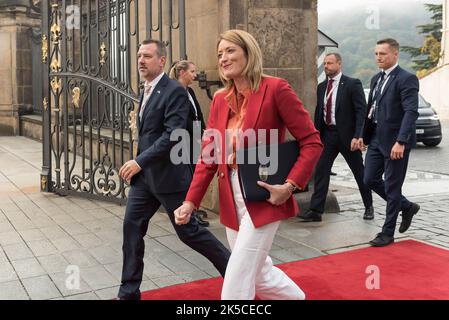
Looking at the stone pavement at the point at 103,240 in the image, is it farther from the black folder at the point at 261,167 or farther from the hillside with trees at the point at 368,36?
the hillside with trees at the point at 368,36

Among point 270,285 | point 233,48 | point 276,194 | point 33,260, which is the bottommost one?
point 33,260

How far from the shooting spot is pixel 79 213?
23.7ft

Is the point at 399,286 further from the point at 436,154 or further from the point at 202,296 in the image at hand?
the point at 436,154

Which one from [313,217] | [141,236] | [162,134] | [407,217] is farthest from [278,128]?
[313,217]

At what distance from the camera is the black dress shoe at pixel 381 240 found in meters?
5.53

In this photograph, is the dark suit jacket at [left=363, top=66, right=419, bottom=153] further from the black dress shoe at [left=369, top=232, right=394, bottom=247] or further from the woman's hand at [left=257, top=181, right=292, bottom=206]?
the woman's hand at [left=257, top=181, right=292, bottom=206]

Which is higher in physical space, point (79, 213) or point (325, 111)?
point (325, 111)

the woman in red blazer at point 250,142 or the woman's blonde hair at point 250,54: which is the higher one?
the woman's blonde hair at point 250,54

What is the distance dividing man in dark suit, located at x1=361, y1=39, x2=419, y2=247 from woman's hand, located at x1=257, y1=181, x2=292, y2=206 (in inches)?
102

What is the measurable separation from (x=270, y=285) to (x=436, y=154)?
11338mm

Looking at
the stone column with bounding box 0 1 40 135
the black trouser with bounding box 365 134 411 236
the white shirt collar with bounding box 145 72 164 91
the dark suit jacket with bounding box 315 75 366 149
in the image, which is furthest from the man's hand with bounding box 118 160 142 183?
the stone column with bounding box 0 1 40 135

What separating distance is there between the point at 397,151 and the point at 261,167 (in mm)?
2666

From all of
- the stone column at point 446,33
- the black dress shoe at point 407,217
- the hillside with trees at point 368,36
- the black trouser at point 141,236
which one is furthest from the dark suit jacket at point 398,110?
the stone column at point 446,33

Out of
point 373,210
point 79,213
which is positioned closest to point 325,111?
point 373,210
